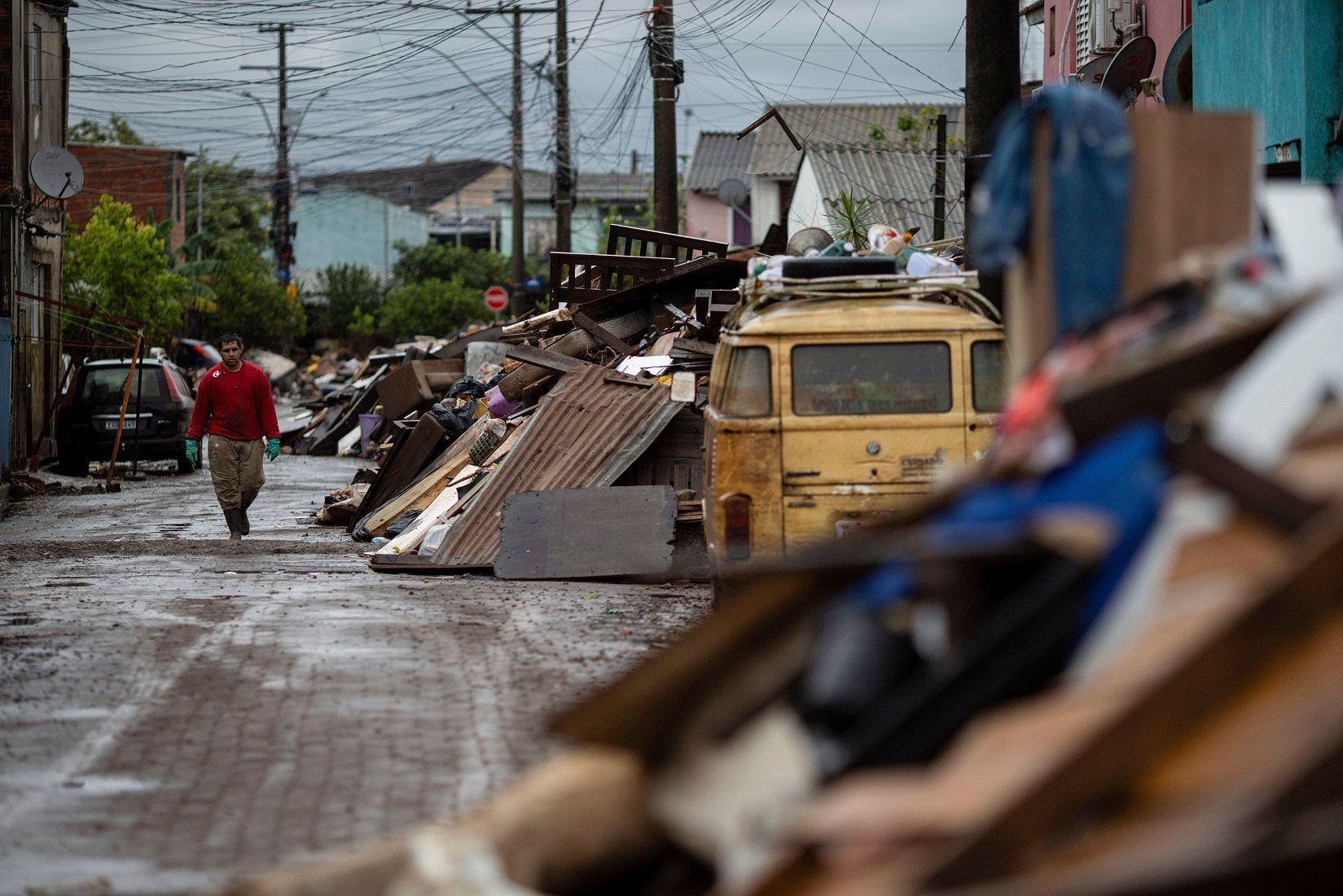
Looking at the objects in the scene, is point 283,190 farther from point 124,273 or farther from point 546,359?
point 546,359

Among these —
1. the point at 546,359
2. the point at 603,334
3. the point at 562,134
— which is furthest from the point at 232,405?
the point at 562,134

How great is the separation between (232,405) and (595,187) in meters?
87.5

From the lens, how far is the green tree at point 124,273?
131ft

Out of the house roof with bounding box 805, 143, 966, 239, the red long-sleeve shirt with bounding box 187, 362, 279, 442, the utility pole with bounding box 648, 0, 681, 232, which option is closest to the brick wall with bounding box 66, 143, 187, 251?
the house roof with bounding box 805, 143, 966, 239

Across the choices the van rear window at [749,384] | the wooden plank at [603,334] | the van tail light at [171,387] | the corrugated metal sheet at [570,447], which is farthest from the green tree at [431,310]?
the van rear window at [749,384]

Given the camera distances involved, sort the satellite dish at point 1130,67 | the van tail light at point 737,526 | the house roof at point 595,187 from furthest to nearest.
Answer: the house roof at point 595,187 → the satellite dish at point 1130,67 → the van tail light at point 737,526

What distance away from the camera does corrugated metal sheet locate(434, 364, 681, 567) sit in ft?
46.2

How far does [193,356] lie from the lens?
45312 mm

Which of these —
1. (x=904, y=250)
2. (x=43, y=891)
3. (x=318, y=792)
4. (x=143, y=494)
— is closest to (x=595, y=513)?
(x=904, y=250)

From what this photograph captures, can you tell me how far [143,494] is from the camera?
22359mm

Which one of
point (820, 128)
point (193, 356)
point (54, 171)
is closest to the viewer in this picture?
point (54, 171)

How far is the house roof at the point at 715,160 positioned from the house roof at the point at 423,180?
44.3m

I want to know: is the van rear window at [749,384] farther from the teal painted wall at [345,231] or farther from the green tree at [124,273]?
the teal painted wall at [345,231]

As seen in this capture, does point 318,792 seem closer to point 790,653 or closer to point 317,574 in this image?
point 790,653
